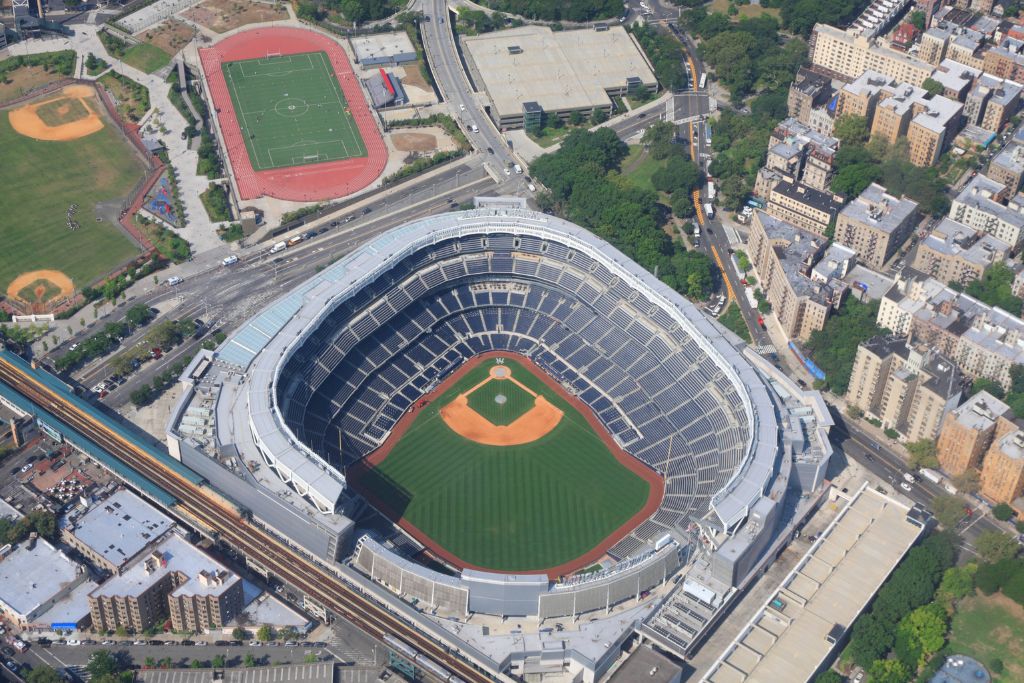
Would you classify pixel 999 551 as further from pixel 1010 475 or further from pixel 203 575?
pixel 203 575

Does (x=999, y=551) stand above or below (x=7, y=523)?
above

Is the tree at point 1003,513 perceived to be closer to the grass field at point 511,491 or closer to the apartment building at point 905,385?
the apartment building at point 905,385

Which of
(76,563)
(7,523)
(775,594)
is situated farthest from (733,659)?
(7,523)

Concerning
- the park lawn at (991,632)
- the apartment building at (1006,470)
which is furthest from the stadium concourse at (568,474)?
the apartment building at (1006,470)

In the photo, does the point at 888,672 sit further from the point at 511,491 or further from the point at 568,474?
the point at 511,491

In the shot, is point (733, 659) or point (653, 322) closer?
point (733, 659)

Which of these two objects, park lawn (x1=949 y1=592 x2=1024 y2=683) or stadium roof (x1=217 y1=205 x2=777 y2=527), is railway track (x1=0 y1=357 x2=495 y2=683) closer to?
stadium roof (x1=217 y1=205 x2=777 y2=527)

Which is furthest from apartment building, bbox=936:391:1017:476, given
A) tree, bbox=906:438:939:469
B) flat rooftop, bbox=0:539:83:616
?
flat rooftop, bbox=0:539:83:616

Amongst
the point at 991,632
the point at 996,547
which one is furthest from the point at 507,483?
the point at 991,632
